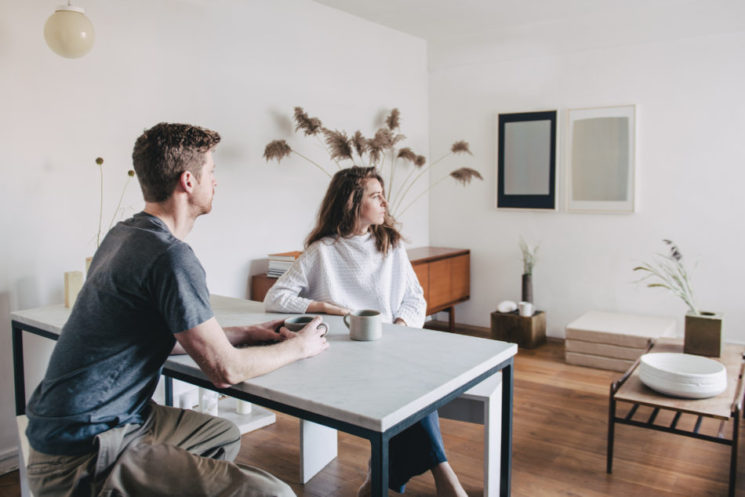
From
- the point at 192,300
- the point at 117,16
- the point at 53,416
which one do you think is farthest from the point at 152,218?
the point at 117,16

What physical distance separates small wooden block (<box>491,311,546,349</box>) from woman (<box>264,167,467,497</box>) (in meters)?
2.22

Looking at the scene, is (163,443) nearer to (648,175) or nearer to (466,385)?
(466,385)

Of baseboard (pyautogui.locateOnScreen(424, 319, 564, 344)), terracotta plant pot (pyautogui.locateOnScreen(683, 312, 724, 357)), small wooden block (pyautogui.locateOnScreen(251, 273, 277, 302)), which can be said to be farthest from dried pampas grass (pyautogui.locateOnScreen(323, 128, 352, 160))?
terracotta plant pot (pyautogui.locateOnScreen(683, 312, 724, 357))

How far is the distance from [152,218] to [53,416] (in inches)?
18.9

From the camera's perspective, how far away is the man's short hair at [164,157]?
1456 mm

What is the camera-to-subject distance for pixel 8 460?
8.52 feet

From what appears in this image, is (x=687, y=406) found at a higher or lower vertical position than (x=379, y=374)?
lower

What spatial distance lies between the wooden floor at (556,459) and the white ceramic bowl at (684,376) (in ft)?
1.27

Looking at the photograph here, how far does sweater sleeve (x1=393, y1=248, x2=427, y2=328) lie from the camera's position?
235 centimetres

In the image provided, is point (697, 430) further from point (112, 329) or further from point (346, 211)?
point (112, 329)

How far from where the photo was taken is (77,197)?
9.03 ft

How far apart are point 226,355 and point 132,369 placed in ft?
0.70

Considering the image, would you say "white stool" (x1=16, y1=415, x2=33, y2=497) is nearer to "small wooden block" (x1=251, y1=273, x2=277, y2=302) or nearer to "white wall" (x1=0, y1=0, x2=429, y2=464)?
"white wall" (x1=0, y1=0, x2=429, y2=464)

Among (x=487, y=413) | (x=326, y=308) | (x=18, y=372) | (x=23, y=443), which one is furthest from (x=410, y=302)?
(x=18, y=372)
